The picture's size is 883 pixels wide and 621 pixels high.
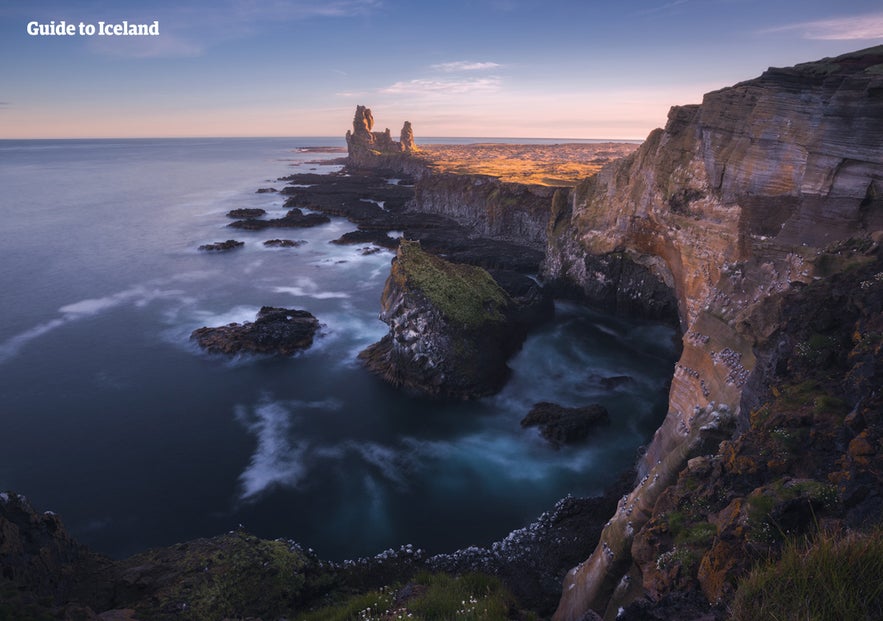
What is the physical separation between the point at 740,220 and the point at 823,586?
21612mm

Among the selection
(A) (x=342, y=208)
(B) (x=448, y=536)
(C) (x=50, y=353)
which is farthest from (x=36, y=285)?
(B) (x=448, y=536)

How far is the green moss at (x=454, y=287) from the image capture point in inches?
1200

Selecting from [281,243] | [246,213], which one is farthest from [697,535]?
[246,213]

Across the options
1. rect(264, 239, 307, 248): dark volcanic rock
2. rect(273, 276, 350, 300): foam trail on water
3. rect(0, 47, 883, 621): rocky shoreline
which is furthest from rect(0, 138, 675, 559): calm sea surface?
rect(264, 239, 307, 248): dark volcanic rock

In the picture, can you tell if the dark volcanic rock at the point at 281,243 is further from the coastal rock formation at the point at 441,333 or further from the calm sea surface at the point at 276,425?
the coastal rock formation at the point at 441,333

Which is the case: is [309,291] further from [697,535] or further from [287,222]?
[697,535]

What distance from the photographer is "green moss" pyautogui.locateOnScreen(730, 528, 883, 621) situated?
4.60m

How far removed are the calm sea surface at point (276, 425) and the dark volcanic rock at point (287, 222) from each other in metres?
28.4

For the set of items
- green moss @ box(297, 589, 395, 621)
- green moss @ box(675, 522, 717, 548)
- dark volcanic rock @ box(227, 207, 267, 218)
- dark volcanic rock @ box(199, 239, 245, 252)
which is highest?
dark volcanic rock @ box(227, 207, 267, 218)

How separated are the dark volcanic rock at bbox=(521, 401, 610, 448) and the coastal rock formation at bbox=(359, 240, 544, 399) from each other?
12.4 feet

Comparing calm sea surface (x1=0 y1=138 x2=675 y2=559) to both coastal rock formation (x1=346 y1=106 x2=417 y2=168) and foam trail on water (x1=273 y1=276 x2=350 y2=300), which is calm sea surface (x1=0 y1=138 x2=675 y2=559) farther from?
coastal rock formation (x1=346 y1=106 x2=417 y2=168)

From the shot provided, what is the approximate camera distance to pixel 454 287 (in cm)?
3200

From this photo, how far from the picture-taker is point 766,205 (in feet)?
→ 69.2

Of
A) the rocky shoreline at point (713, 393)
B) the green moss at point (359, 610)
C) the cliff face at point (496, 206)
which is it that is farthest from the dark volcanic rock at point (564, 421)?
the cliff face at point (496, 206)
